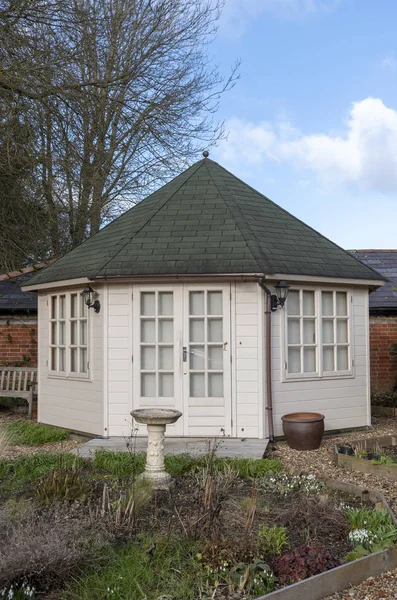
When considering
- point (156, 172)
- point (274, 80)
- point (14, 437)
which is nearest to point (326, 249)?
point (274, 80)

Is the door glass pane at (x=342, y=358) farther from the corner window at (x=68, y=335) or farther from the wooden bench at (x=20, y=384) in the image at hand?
the wooden bench at (x=20, y=384)

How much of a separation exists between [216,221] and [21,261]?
645 cm

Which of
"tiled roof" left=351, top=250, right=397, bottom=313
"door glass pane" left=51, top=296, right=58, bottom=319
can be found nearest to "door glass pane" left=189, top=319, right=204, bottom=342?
"door glass pane" left=51, top=296, right=58, bottom=319

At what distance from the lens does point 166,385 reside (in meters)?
8.95

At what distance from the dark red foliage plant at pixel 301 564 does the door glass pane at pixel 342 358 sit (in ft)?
19.0

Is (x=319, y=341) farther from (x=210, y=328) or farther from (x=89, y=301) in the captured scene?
(x=89, y=301)

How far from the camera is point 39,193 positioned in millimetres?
12953

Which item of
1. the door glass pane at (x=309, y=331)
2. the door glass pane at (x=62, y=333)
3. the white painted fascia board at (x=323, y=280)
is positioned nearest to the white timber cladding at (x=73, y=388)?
the door glass pane at (x=62, y=333)

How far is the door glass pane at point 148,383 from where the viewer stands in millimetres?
8945

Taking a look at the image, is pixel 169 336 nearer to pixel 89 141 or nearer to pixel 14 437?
pixel 14 437

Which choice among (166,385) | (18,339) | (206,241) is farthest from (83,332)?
(18,339)

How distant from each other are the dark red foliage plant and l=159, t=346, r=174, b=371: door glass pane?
4.93 metres

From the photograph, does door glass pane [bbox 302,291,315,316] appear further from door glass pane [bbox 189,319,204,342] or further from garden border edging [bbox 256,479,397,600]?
garden border edging [bbox 256,479,397,600]

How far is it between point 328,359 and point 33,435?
470 cm
